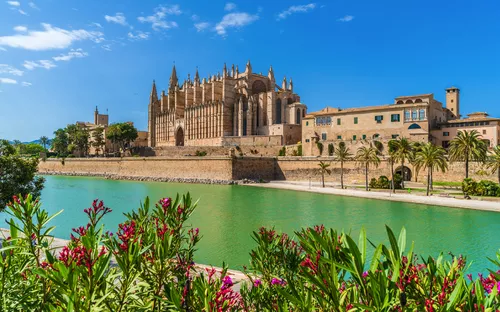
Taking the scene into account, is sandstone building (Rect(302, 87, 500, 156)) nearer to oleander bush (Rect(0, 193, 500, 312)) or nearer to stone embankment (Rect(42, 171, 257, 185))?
stone embankment (Rect(42, 171, 257, 185))

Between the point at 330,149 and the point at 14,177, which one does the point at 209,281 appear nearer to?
the point at 14,177

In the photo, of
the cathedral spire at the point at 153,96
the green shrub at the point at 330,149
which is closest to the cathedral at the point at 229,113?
the cathedral spire at the point at 153,96

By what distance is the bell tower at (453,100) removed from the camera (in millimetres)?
47062

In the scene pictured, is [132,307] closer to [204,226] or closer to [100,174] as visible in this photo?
[204,226]

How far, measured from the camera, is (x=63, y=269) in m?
2.13

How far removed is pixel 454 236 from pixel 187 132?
57.8 m

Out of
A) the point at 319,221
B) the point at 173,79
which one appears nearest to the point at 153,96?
the point at 173,79

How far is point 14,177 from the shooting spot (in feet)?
39.7

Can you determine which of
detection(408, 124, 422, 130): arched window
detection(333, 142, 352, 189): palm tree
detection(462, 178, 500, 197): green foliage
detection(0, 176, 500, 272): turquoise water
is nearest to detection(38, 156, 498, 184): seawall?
detection(333, 142, 352, 189): palm tree

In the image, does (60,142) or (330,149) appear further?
(60,142)

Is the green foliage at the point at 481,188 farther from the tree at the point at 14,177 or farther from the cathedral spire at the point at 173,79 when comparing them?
the cathedral spire at the point at 173,79

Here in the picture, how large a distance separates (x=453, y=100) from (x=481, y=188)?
91.8ft

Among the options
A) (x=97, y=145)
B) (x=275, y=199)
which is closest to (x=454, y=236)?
(x=275, y=199)

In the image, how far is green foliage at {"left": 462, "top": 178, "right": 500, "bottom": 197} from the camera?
24.2 m
